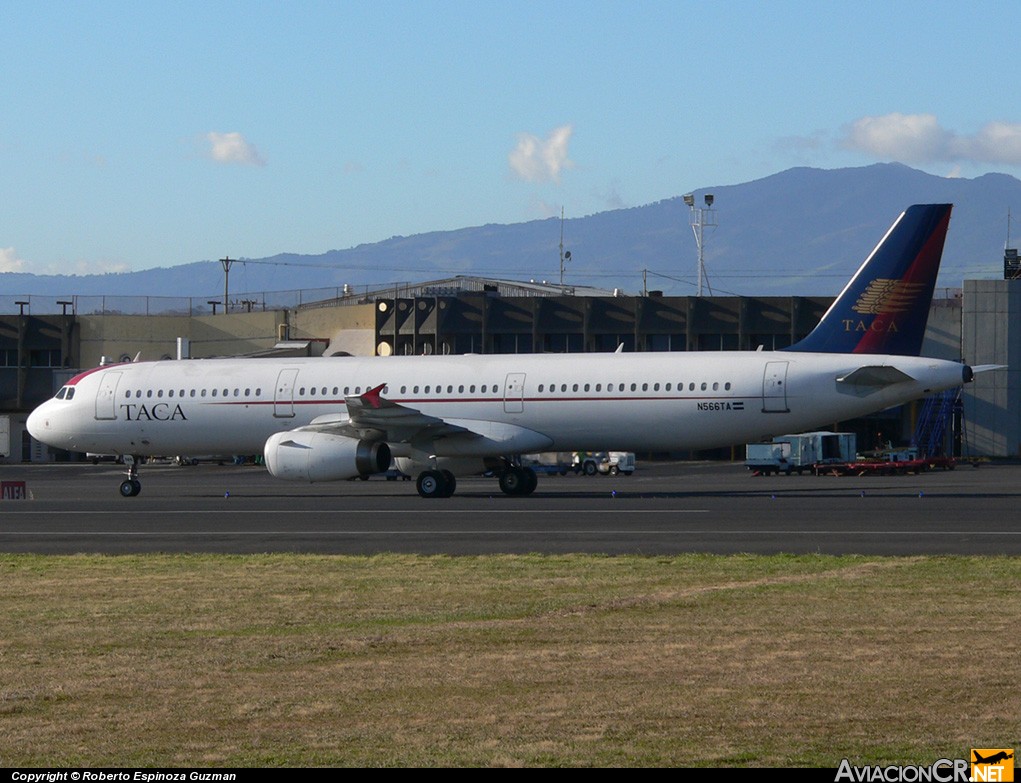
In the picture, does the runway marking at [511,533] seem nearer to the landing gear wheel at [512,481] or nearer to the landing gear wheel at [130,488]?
the landing gear wheel at [512,481]

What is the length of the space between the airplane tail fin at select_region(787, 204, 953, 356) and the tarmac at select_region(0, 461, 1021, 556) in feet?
13.0

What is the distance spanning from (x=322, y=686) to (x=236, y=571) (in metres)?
8.66

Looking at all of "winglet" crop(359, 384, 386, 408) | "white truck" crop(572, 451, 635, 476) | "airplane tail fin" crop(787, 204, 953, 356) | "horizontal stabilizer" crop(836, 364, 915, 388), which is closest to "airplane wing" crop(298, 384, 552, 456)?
"winglet" crop(359, 384, 386, 408)

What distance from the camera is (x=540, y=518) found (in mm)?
28766

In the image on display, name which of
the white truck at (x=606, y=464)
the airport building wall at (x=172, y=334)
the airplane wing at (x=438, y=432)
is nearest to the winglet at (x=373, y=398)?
the airplane wing at (x=438, y=432)

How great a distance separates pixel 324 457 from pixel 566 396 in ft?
20.9

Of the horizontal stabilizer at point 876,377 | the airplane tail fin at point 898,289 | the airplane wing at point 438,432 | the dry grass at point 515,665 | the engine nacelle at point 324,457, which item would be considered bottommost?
the dry grass at point 515,665

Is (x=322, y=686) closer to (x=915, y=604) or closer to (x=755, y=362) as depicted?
(x=915, y=604)

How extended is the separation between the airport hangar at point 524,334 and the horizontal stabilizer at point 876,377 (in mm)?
34102

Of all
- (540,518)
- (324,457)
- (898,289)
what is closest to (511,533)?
(540,518)

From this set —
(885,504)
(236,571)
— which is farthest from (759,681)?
(885,504)

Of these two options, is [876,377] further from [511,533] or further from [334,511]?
[334,511]

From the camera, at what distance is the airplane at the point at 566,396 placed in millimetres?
35375

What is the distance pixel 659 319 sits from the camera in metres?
75.4
